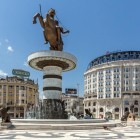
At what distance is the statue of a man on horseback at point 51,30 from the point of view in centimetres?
3419

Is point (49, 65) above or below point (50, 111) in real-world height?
above

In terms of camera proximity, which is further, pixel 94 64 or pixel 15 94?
pixel 94 64

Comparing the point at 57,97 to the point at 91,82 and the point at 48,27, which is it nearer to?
the point at 48,27

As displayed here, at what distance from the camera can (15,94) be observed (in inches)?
4385

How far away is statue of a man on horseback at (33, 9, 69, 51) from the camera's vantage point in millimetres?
34188

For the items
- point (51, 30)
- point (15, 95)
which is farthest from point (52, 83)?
point (15, 95)

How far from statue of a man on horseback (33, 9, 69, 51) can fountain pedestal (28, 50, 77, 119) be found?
7.80 ft

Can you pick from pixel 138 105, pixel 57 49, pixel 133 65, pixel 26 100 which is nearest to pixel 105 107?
pixel 138 105

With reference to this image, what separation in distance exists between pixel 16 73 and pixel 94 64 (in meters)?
42.2

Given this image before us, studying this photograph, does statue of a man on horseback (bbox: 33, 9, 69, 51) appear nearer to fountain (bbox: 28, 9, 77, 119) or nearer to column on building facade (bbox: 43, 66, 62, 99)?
fountain (bbox: 28, 9, 77, 119)

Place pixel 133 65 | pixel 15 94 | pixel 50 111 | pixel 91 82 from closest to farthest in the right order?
pixel 50 111 → pixel 15 94 → pixel 133 65 → pixel 91 82

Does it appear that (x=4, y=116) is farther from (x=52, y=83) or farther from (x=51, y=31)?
(x=51, y=31)

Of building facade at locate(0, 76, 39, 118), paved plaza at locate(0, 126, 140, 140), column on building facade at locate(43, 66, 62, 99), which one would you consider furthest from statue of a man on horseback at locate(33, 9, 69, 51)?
building facade at locate(0, 76, 39, 118)

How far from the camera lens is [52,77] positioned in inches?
1303
